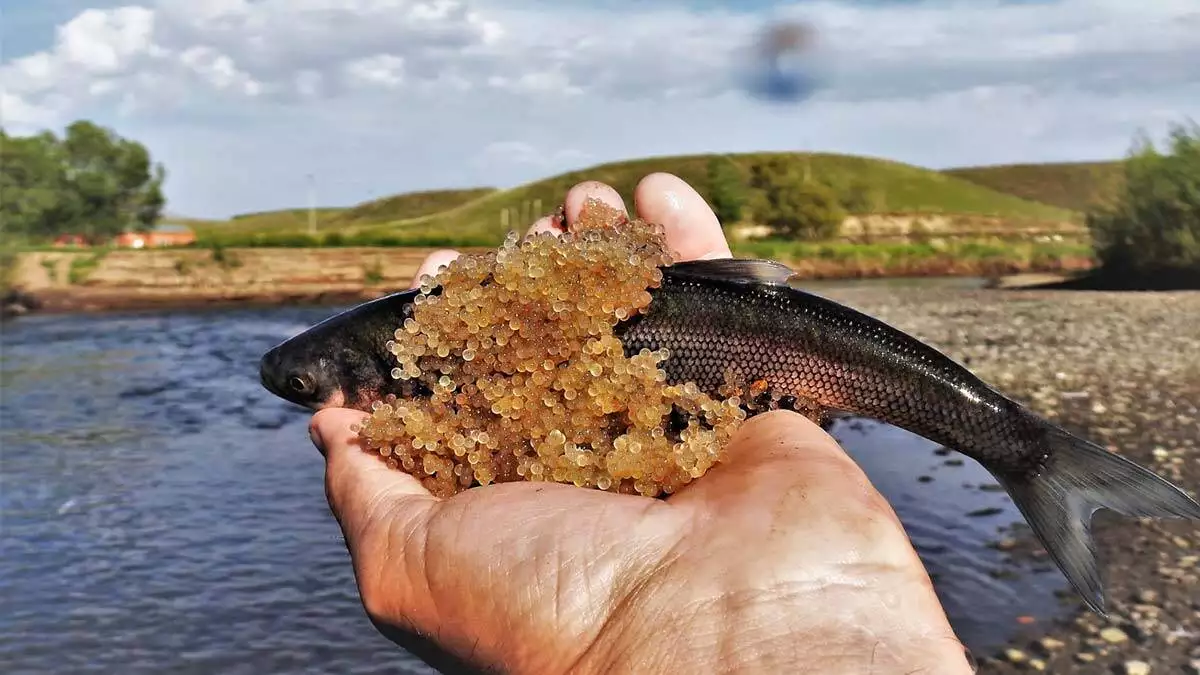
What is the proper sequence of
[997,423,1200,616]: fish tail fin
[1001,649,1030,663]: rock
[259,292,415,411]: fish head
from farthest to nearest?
[1001,649,1030,663]: rock, [259,292,415,411]: fish head, [997,423,1200,616]: fish tail fin

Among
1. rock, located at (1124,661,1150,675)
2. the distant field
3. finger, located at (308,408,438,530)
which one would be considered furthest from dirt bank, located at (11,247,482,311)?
finger, located at (308,408,438,530)

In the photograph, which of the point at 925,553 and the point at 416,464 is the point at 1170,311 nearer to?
the point at 925,553

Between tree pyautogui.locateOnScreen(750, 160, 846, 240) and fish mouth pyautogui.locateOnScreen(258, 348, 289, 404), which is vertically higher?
tree pyautogui.locateOnScreen(750, 160, 846, 240)

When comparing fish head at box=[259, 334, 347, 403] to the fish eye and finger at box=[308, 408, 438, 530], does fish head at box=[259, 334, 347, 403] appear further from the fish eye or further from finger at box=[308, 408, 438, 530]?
finger at box=[308, 408, 438, 530]

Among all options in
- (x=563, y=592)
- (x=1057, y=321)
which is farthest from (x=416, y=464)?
(x=1057, y=321)

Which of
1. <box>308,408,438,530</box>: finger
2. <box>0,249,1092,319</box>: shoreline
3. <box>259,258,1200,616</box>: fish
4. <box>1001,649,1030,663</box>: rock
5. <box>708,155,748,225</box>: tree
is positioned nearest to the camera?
<box>308,408,438,530</box>: finger

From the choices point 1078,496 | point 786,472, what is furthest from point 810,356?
point 1078,496

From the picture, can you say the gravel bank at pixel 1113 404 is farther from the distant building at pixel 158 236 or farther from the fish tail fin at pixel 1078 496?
the distant building at pixel 158 236

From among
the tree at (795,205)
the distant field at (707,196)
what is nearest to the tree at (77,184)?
the distant field at (707,196)

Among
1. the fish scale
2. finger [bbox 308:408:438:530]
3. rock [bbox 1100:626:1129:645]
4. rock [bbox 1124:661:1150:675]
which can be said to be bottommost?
rock [bbox 1124:661:1150:675]
